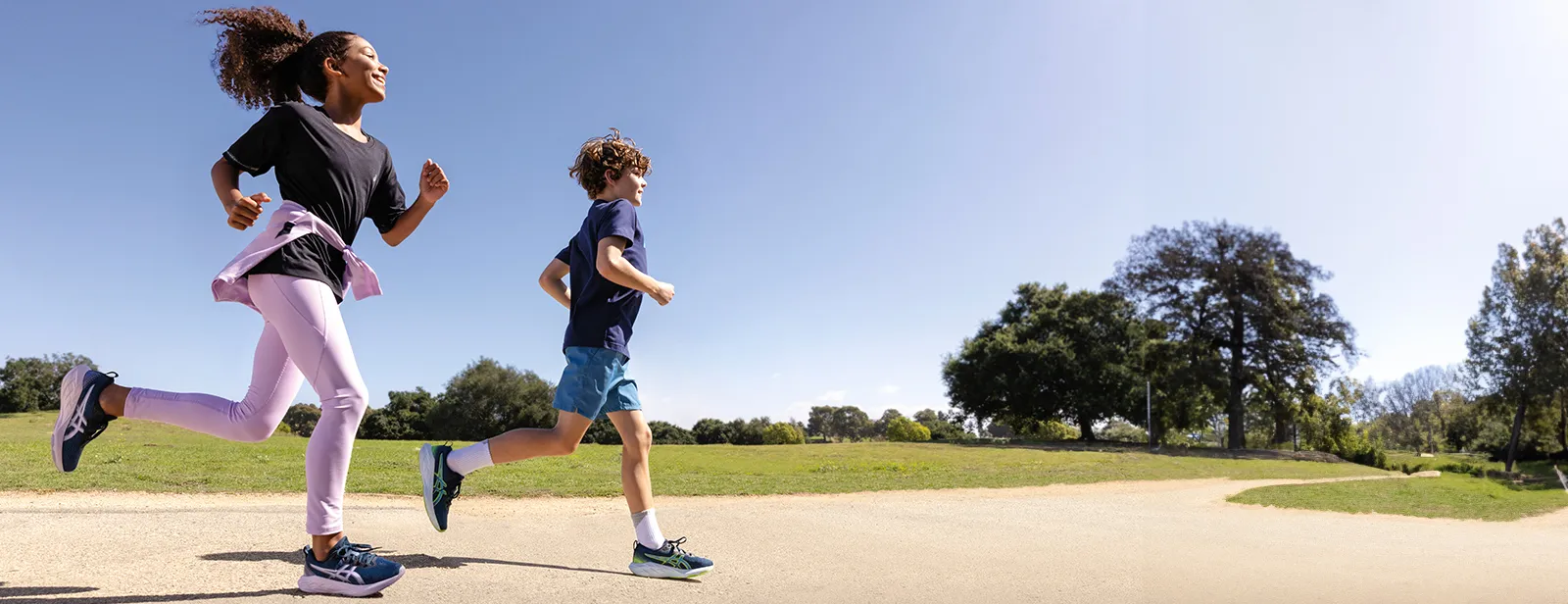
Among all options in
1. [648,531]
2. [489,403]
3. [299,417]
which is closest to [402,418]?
[489,403]

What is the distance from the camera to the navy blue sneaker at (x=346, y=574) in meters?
2.87

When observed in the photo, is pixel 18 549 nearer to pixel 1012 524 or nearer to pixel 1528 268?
pixel 1012 524

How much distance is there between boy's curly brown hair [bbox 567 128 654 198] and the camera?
4.06 meters

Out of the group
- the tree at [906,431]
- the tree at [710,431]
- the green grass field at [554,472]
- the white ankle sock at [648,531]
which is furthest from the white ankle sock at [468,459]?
the tree at [906,431]

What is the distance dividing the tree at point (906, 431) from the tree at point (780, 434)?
7926 mm

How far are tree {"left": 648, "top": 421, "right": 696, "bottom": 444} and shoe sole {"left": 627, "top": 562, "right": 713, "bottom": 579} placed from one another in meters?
27.7

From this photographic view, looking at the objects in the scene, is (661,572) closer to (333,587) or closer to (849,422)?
(333,587)

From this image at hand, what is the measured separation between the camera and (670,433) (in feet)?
104

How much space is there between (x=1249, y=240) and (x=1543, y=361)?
35.5ft

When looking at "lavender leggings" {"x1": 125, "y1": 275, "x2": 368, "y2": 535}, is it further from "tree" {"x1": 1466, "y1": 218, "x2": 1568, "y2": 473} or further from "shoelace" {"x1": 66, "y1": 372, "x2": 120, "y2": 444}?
"tree" {"x1": 1466, "y1": 218, "x2": 1568, "y2": 473}

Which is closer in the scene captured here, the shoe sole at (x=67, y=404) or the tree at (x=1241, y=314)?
the shoe sole at (x=67, y=404)

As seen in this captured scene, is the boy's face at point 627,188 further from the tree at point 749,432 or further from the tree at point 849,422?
the tree at point 849,422

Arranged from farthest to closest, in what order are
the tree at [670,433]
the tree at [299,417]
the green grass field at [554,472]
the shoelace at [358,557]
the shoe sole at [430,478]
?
the tree at [670,433] < the tree at [299,417] < the green grass field at [554,472] < the shoe sole at [430,478] < the shoelace at [358,557]

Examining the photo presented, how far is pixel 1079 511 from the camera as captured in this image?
7453mm
